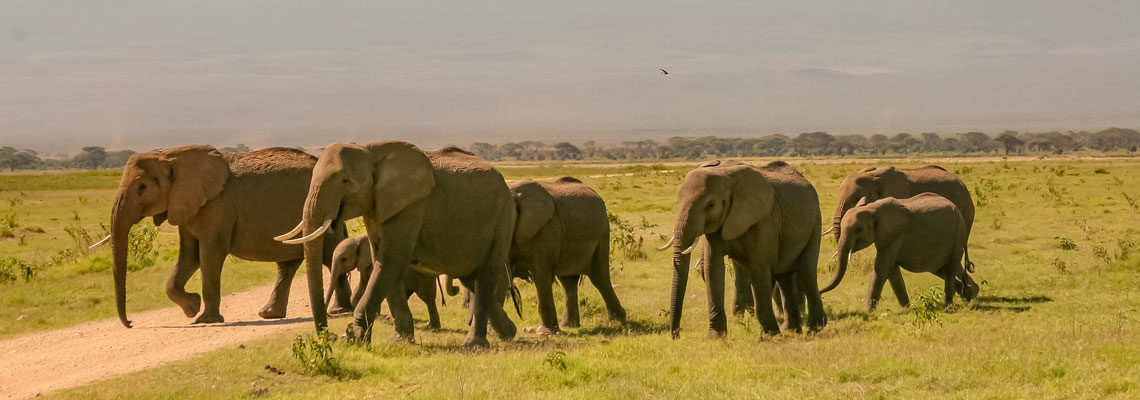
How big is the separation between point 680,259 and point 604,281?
3049 millimetres

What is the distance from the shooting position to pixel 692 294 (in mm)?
17328

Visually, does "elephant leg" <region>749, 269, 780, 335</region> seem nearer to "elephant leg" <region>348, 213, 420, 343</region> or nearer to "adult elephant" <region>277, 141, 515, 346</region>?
"adult elephant" <region>277, 141, 515, 346</region>

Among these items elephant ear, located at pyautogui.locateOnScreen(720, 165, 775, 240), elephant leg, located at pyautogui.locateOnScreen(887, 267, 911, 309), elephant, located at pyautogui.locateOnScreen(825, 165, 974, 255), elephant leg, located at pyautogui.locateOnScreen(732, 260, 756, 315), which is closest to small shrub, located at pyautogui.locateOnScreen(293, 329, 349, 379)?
elephant ear, located at pyautogui.locateOnScreen(720, 165, 775, 240)

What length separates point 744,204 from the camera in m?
11.9

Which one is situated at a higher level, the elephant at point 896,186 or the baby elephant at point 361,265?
the elephant at point 896,186

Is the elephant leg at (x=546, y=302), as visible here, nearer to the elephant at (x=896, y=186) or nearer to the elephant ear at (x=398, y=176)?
the elephant ear at (x=398, y=176)

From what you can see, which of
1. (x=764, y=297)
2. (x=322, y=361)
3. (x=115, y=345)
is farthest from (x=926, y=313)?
(x=115, y=345)

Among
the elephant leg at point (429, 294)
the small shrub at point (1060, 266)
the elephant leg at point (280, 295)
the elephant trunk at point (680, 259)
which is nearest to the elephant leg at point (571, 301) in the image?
the elephant leg at point (429, 294)

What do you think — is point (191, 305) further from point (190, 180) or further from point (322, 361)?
point (322, 361)

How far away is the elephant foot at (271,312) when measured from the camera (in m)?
15.1

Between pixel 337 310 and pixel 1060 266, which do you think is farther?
pixel 1060 266

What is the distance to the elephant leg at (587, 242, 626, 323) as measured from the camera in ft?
48.1

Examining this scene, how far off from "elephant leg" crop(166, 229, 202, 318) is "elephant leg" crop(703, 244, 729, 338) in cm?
678

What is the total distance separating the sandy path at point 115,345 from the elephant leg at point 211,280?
212mm
